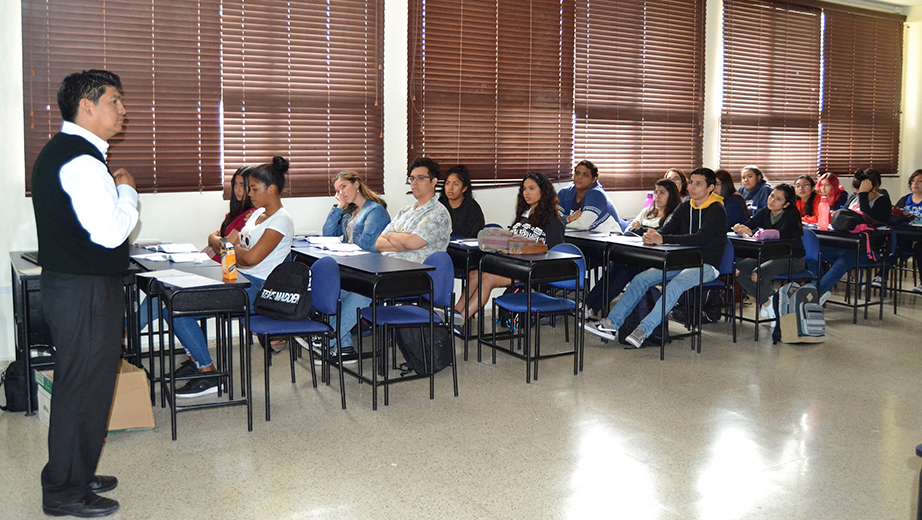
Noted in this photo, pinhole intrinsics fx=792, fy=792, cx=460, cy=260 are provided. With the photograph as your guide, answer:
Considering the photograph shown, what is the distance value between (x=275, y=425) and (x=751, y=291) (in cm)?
399

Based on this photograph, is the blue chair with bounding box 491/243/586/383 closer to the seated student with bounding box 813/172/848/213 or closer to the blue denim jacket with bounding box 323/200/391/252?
the blue denim jacket with bounding box 323/200/391/252

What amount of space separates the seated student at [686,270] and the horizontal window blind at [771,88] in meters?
2.86

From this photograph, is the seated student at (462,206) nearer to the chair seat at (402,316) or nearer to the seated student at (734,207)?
the chair seat at (402,316)

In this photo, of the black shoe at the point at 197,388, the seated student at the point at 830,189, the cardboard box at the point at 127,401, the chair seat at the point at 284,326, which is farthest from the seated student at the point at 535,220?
the seated student at the point at 830,189

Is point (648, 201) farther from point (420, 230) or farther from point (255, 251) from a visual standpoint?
point (255, 251)

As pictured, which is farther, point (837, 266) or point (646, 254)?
point (837, 266)

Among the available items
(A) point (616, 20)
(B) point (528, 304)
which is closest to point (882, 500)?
(B) point (528, 304)

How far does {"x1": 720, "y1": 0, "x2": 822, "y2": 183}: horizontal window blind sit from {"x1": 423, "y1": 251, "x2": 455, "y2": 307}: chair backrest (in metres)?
4.93

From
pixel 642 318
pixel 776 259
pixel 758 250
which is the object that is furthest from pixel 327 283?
pixel 776 259

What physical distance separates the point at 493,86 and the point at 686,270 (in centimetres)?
240

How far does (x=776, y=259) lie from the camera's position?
241 inches

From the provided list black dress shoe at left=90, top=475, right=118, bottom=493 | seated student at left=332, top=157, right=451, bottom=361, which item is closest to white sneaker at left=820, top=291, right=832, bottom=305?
seated student at left=332, top=157, right=451, bottom=361

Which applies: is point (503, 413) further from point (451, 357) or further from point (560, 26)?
point (560, 26)

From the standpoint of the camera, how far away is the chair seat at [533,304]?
4797 millimetres
